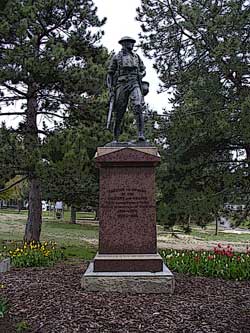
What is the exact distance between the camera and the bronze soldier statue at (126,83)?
789 centimetres

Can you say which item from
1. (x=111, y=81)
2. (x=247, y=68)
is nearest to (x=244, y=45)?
(x=247, y=68)

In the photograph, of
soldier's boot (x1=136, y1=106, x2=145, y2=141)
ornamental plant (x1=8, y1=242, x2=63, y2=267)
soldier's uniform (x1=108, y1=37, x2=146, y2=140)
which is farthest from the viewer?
ornamental plant (x1=8, y1=242, x2=63, y2=267)

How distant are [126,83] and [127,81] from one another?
0.04m

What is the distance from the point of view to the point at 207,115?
43.8ft

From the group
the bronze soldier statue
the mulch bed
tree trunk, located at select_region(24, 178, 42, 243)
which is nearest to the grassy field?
tree trunk, located at select_region(24, 178, 42, 243)

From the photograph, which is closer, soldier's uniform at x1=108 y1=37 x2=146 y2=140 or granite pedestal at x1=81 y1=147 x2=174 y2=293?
granite pedestal at x1=81 y1=147 x2=174 y2=293

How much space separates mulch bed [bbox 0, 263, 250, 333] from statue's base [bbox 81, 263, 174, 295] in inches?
6.8

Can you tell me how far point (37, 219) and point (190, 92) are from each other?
20.1 feet

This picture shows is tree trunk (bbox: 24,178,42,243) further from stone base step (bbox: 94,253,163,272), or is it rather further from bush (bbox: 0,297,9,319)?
bush (bbox: 0,297,9,319)

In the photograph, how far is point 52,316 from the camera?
5219 mm

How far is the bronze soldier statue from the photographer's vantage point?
7887 millimetres

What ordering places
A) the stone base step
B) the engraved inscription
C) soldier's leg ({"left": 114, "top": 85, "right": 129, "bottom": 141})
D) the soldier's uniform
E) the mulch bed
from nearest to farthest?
1. the mulch bed
2. the stone base step
3. the engraved inscription
4. the soldier's uniform
5. soldier's leg ({"left": 114, "top": 85, "right": 129, "bottom": 141})

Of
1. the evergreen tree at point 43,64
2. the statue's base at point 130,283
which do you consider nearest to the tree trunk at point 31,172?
the evergreen tree at point 43,64

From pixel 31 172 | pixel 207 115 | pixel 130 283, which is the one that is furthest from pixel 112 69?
pixel 207 115
